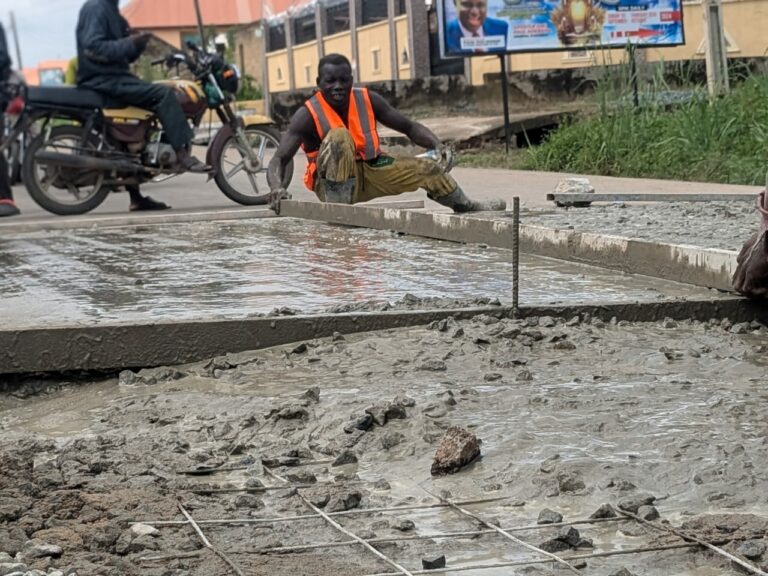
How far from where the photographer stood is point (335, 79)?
8.26 m

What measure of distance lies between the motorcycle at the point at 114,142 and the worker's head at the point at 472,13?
500 centimetres

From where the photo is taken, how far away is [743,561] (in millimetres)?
2566

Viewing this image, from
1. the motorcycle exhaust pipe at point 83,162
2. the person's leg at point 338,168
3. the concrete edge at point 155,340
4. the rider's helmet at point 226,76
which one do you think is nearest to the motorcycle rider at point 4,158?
the motorcycle exhaust pipe at point 83,162

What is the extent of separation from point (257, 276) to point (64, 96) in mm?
4952

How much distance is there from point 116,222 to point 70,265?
2.62 meters

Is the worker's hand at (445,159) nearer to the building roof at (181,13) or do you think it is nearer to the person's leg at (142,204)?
the person's leg at (142,204)

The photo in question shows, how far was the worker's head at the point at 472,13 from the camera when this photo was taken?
15.8 meters

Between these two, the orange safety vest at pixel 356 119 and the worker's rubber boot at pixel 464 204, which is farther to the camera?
the worker's rubber boot at pixel 464 204

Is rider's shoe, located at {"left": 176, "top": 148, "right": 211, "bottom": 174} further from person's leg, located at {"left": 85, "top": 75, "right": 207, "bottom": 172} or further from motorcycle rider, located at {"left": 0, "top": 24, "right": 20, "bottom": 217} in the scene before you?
motorcycle rider, located at {"left": 0, "top": 24, "right": 20, "bottom": 217}

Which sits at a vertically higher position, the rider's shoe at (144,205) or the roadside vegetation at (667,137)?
the roadside vegetation at (667,137)

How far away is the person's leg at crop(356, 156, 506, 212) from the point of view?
27.7ft

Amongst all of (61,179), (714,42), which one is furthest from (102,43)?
(714,42)

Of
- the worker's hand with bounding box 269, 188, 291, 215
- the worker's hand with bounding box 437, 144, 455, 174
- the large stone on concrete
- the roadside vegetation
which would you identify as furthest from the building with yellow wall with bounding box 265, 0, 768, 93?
the large stone on concrete

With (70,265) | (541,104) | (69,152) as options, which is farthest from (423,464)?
(541,104)
